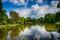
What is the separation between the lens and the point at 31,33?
2.12m

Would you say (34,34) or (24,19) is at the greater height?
(24,19)

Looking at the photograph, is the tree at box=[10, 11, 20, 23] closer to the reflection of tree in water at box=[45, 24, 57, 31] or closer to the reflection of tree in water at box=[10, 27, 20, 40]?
the reflection of tree in water at box=[10, 27, 20, 40]

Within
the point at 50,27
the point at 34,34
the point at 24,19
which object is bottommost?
the point at 34,34

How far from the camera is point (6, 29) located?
2.12 meters

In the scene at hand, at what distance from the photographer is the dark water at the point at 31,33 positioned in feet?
6.88

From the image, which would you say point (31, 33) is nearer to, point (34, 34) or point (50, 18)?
point (34, 34)

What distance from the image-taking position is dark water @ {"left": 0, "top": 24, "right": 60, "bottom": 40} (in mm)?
2096

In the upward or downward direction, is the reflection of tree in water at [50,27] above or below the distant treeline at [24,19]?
below

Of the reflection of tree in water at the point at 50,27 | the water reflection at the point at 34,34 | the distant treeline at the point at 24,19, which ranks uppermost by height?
the distant treeline at the point at 24,19

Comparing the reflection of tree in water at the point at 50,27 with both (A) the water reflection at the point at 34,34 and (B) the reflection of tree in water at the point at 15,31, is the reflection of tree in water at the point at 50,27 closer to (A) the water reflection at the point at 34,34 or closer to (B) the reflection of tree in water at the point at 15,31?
(A) the water reflection at the point at 34,34

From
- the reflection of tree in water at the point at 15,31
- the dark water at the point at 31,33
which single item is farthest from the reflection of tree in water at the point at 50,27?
the reflection of tree in water at the point at 15,31

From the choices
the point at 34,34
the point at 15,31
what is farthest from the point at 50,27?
the point at 15,31

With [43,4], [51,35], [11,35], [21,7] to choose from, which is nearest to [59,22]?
[51,35]

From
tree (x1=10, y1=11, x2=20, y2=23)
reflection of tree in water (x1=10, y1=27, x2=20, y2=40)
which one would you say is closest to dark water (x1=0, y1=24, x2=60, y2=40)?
reflection of tree in water (x1=10, y1=27, x2=20, y2=40)
